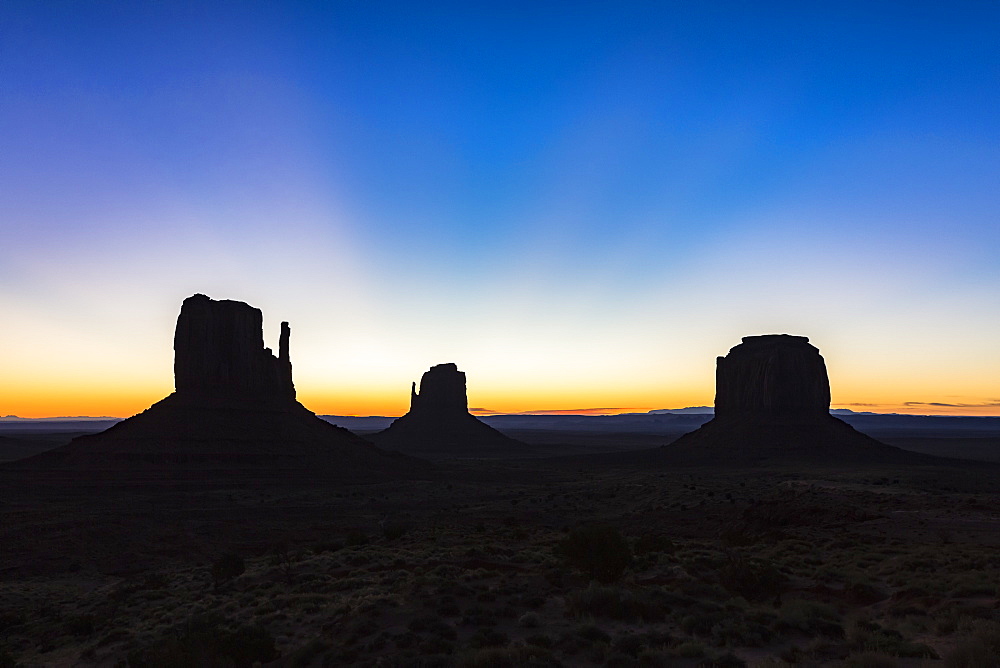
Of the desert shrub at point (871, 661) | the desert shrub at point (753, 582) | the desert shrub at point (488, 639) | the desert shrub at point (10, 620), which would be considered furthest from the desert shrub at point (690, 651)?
the desert shrub at point (10, 620)

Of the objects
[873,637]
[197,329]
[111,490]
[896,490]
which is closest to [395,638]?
[873,637]

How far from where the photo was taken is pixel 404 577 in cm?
1925

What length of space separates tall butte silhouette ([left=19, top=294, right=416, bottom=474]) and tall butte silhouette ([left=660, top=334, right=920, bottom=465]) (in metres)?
48.0

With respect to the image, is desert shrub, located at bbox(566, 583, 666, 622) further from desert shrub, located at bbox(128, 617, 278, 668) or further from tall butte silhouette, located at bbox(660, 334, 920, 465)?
tall butte silhouette, located at bbox(660, 334, 920, 465)

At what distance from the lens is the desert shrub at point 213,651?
1121cm

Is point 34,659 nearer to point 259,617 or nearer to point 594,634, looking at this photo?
point 259,617

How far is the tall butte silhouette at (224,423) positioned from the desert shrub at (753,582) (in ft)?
195

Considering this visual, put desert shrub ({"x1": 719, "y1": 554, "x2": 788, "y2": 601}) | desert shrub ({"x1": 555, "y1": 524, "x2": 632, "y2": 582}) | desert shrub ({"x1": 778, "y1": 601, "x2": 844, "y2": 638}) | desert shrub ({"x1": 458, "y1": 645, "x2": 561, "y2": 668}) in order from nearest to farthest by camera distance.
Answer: desert shrub ({"x1": 458, "y1": 645, "x2": 561, "y2": 668})
desert shrub ({"x1": 778, "y1": 601, "x2": 844, "y2": 638})
desert shrub ({"x1": 719, "y1": 554, "x2": 788, "y2": 601})
desert shrub ({"x1": 555, "y1": 524, "x2": 632, "y2": 582})

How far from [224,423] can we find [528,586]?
2485 inches

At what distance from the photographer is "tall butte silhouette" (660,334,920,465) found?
82.2 meters

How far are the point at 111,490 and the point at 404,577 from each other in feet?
161

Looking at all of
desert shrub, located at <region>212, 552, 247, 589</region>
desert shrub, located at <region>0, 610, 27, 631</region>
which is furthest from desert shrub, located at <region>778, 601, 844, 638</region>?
desert shrub, located at <region>0, 610, 27, 631</region>

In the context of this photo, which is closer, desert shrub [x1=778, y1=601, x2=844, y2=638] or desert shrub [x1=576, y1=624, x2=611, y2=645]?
desert shrub [x1=576, y1=624, x2=611, y2=645]

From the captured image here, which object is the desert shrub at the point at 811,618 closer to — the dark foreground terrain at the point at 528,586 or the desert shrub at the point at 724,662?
the dark foreground terrain at the point at 528,586
